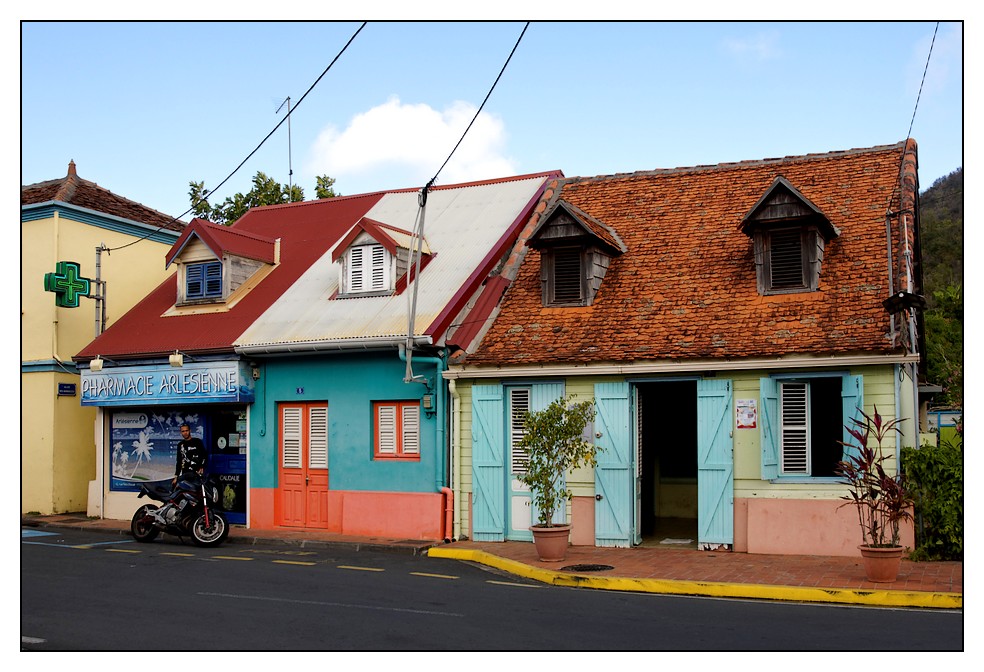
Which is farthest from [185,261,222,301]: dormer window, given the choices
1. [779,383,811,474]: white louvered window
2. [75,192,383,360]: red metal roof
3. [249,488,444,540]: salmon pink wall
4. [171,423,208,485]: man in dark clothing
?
[779,383,811,474]: white louvered window

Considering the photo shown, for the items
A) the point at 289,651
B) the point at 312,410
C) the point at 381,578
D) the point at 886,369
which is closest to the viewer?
the point at 289,651

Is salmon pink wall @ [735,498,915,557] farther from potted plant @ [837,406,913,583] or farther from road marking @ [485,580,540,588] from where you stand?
road marking @ [485,580,540,588]

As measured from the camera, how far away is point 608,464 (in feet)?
50.8

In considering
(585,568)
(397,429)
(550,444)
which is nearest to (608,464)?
(550,444)

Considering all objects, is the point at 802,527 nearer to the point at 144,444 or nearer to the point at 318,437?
the point at 318,437

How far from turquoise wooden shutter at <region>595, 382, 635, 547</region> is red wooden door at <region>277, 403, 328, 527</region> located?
5210 millimetres

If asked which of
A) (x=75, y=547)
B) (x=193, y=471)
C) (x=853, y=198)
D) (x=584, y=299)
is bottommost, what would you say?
(x=75, y=547)

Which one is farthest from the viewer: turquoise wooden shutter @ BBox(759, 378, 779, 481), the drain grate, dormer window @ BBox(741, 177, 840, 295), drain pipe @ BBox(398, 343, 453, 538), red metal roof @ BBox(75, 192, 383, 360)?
red metal roof @ BBox(75, 192, 383, 360)

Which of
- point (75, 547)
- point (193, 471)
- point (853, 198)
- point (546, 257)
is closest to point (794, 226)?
point (853, 198)

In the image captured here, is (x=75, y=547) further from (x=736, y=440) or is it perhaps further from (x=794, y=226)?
(x=794, y=226)

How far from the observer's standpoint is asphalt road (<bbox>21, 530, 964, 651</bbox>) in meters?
8.59

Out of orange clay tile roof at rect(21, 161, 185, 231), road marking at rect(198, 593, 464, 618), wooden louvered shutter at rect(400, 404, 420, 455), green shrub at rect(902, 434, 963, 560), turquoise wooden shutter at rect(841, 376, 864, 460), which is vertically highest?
orange clay tile roof at rect(21, 161, 185, 231)

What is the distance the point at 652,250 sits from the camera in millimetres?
17594

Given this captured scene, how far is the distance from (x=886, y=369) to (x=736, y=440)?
2.33 metres
